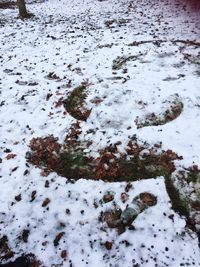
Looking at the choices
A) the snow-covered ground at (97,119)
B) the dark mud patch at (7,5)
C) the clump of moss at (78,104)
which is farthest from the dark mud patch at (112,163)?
the dark mud patch at (7,5)

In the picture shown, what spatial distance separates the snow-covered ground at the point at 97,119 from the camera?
3912mm

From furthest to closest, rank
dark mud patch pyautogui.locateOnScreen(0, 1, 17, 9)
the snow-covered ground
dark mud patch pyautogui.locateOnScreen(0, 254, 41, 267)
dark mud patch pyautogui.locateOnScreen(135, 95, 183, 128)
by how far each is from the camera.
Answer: dark mud patch pyautogui.locateOnScreen(0, 1, 17, 9), dark mud patch pyautogui.locateOnScreen(135, 95, 183, 128), the snow-covered ground, dark mud patch pyautogui.locateOnScreen(0, 254, 41, 267)

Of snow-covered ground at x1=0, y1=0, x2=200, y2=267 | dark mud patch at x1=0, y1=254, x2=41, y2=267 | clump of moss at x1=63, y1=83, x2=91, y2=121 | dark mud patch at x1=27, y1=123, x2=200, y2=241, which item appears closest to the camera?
dark mud patch at x1=0, y1=254, x2=41, y2=267

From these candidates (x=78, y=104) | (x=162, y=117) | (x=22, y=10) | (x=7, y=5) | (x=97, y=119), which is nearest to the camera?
(x=162, y=117)

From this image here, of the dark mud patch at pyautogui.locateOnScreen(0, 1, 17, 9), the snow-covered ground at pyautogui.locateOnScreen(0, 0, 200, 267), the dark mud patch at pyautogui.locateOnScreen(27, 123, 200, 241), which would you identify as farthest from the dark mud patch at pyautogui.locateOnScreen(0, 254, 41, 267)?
the dark mud patch at pyautogui.locateOnScreen(0, 1, 17, 9)

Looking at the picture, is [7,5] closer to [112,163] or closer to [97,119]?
[97,119]

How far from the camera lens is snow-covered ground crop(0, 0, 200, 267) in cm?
391

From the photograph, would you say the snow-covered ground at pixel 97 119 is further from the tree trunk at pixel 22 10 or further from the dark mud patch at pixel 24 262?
the tree trunk at pixel 22 10

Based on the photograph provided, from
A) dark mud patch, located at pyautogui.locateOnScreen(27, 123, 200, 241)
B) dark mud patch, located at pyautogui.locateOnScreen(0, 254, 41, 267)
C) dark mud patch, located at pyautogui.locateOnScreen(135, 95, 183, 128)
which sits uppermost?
dark mud patch, located at pyautogui.locateOnScreen(135, 95, 183, 128)

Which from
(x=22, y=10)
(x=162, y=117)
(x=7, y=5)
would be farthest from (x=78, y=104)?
(x=7, y=5)

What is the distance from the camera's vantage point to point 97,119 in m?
6.06

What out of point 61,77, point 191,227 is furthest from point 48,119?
point 191,227

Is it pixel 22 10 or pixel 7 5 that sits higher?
pixel 22 10

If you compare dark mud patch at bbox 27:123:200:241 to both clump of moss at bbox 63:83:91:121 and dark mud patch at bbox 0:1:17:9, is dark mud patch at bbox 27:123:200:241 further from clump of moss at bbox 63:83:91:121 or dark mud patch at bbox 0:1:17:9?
dark mud patch at bbox 0:1:17:9
